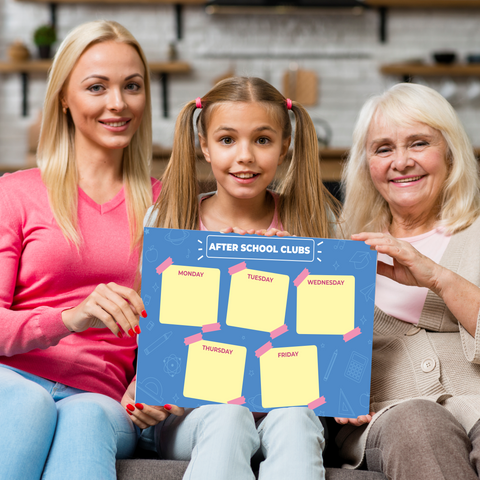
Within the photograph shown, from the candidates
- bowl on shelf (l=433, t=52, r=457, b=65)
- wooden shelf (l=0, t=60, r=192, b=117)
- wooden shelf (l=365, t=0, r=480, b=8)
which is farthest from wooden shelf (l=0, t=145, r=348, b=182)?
wooden shelf (l=365, t=0, r=480, b=8)

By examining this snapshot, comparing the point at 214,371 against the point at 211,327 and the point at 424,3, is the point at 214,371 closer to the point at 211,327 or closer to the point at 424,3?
the point at 211,327

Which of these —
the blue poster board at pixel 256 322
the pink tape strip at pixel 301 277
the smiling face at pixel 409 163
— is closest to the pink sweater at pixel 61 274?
the blue poster board at pixel 256 322

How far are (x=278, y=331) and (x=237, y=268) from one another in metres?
0.16

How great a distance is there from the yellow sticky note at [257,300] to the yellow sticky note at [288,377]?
0.07 metres

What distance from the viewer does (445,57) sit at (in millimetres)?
4340

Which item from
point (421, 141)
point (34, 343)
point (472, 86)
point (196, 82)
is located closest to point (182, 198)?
point (34, 343)

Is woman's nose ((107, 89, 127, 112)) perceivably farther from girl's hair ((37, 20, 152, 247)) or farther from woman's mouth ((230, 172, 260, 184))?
woman's mouth ((230, 172, 260, 184))

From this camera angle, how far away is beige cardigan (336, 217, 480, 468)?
123 cm

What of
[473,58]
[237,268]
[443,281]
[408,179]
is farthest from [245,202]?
[473,58]

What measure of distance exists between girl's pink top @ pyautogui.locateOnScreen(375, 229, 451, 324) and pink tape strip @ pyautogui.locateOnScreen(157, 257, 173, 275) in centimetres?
58

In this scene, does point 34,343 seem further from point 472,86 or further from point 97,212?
point 472,86

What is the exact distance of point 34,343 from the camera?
3.97 feet

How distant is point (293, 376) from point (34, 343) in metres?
0.56

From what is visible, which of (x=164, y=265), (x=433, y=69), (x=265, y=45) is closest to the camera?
(x=164, y=265)
